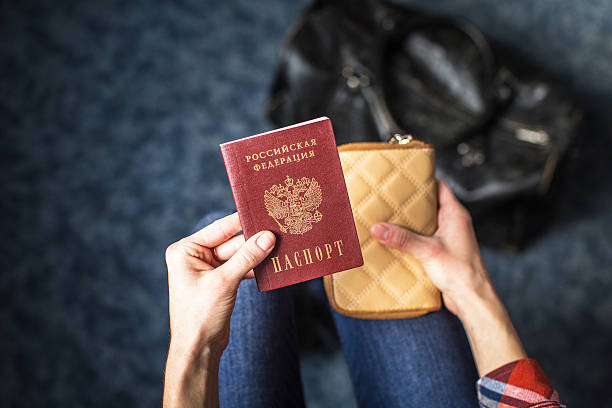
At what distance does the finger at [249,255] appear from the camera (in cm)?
57

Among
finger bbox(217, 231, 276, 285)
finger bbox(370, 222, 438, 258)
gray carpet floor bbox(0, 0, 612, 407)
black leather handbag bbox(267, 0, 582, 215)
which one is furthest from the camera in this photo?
gray carpet floor bbox(0, 0, 612, 407)

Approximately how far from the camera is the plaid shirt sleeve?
25.1 inches

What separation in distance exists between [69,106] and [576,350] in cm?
179

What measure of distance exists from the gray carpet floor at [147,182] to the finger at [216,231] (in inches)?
26.1

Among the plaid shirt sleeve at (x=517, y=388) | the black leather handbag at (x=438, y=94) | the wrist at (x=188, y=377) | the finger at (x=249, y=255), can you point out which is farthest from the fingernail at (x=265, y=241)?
the black leather handbag at (x=438, y=94)

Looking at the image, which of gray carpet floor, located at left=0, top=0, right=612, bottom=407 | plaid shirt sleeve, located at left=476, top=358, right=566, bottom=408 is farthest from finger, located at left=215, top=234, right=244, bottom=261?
gray carpet floor, located at left=0, top=0, right=612, bottom=407

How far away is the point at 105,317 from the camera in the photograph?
1223mm

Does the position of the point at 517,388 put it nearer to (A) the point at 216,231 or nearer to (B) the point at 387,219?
(B) the point at 387,219

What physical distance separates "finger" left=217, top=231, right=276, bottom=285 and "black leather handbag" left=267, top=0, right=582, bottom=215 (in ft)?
1.87

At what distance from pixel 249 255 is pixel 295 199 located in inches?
4.1

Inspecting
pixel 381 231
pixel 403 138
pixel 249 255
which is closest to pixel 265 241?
pixel 249 255

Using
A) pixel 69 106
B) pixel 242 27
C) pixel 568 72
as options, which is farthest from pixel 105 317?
pixel 568 72

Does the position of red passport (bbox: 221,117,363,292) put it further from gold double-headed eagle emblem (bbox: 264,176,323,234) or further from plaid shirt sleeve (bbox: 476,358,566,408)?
plaid shirt sleeve (bbox: 476,358,566,408)

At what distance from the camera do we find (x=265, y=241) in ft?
1.89
